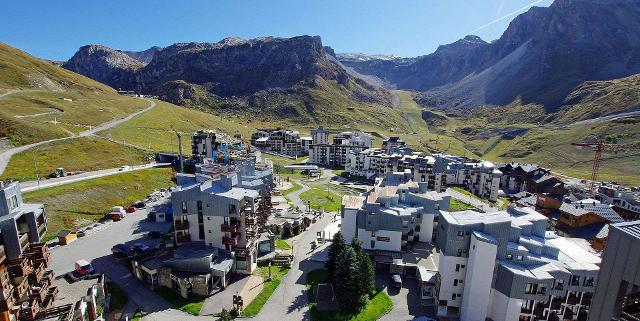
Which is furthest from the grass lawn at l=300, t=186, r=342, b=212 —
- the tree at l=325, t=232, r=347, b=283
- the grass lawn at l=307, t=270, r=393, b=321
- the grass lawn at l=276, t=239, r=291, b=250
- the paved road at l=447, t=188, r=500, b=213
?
the grass lawn at l=307, t=270, r=393, b=321

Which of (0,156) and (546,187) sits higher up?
(0,156)

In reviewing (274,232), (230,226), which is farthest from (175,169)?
(230,226)

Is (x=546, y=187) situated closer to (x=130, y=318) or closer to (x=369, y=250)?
(x=369, y=250)

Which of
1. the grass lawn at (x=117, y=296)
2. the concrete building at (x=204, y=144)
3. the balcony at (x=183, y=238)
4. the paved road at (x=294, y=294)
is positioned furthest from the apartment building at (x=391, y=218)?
the concrete building at (x=204, y=144)

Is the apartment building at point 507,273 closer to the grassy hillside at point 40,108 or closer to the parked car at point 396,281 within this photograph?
the parked car at point 396,281

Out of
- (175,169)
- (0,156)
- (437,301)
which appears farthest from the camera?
(175,169)

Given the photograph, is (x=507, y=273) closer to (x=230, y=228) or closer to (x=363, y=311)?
(x=363, y=311)
